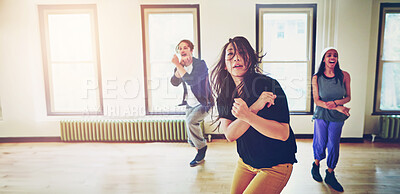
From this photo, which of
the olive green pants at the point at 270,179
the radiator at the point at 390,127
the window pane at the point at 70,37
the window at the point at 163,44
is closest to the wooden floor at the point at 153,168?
the radiator at the point at 390,127

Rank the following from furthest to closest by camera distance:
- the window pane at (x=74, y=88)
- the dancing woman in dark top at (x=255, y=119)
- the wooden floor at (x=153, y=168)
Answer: the window pane at (x=74, y=88) → the wooden floor at (x=153, y=168) → the dancing woman in dark top at (x=255, y=119)

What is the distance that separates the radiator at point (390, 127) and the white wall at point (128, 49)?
252 mm

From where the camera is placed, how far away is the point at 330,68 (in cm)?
272

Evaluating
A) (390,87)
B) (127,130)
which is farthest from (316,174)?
(127,130)

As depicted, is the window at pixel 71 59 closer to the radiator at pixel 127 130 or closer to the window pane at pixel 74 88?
the window pane at pixel 74 88

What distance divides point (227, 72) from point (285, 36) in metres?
3.46

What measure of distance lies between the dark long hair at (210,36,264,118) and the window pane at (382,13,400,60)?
4.28 m

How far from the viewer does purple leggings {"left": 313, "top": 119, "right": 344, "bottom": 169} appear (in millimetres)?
2676

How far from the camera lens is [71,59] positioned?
4.68 m

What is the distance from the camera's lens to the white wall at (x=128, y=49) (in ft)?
13.9

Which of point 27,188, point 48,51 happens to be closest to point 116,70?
point 48,51

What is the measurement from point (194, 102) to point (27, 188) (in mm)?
2252

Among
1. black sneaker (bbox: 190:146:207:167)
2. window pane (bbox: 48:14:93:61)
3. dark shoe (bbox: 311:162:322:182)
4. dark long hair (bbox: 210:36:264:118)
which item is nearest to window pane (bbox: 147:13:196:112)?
window pane (bbox: 48:14:93:61)

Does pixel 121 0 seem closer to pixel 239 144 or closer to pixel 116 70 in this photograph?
pixel 116 70
